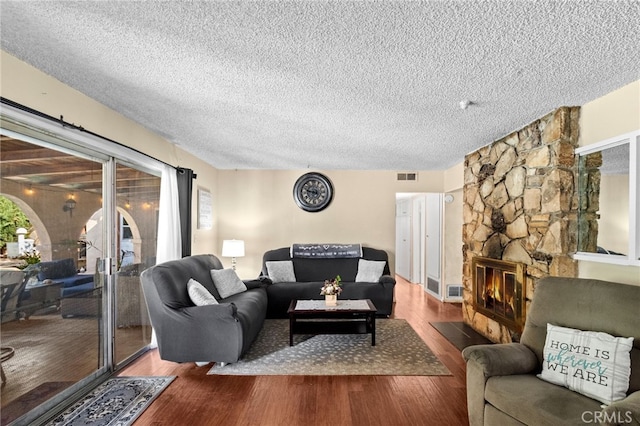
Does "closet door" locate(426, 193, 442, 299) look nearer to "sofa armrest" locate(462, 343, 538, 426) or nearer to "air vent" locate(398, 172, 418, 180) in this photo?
"air vent" locate(398, 172, 418, 180)

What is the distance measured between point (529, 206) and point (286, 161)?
3398mm

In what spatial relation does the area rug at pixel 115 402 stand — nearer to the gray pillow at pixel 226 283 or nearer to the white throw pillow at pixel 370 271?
the gray pillow at pixel 226 283

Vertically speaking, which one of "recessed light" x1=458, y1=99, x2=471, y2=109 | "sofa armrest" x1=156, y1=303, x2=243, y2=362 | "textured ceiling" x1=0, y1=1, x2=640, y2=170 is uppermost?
"textured ceiling" x1=0, y1=1, x2=640, y2=170

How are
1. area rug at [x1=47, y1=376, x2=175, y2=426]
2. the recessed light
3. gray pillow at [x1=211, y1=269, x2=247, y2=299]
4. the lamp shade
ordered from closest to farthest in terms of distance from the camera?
1. area rug at [x1=47, y1=376, x2=175, y2=426]
2. the recessed light
3. gray pillow at [x1=211, y1=269, x2=247, y2=299]
4. the lamp shade

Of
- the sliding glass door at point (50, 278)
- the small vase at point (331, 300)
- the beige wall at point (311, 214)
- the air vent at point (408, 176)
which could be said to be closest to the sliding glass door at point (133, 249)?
the sliding glass door at point (50, 278)

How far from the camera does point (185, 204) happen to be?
4395 mm

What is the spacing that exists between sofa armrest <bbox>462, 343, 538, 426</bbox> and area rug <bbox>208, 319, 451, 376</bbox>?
38.5 inches

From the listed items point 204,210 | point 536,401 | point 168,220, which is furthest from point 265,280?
point 536,401

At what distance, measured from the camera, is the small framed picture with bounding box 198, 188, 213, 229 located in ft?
17.6

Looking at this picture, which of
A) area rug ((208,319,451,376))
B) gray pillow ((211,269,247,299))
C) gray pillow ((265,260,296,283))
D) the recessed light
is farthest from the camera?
gray pillow ((265,260,296,283))

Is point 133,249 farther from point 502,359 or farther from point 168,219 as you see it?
point 502,359

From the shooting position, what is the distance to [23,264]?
227 cm

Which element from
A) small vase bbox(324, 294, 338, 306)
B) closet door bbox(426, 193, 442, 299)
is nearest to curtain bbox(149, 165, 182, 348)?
small vase bbox(324, 294, 338, 306)

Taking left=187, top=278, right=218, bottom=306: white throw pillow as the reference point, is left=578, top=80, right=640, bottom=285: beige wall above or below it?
above
